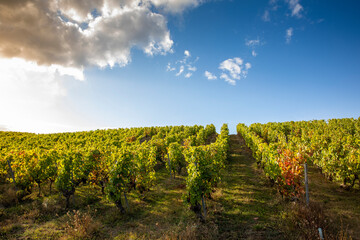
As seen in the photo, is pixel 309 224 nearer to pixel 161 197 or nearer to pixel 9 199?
pixel 161 197

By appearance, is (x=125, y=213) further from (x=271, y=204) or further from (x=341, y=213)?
(x=341, y=213)

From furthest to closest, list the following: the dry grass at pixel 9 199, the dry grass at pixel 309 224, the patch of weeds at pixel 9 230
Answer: the dry grass at pixel 9 199 → the patch of weeds at pixel 9 230 → the dry grass at pixel 309 224

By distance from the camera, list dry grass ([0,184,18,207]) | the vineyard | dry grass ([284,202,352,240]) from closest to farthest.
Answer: dry grass ([284,202,352,240]) → the vineyard → dry grass ([0,184,18,207])

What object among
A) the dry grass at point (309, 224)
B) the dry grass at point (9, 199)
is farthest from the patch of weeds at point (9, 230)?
the dry grass at point (309, 224)

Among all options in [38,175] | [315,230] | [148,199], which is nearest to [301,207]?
[315,230]

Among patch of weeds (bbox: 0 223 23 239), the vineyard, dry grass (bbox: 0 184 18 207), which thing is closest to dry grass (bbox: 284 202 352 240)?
the vineyard

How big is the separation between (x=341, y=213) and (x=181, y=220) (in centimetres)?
900

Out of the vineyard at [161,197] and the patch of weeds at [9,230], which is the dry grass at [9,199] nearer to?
the vineyard at [161,197]

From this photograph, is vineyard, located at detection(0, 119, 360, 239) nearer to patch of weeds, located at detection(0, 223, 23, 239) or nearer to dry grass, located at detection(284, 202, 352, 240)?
patch of weeds, located at detection(0, 223, 23, 239)

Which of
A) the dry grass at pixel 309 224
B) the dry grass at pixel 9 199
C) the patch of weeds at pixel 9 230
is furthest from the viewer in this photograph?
the dry grass at pixel 9 199

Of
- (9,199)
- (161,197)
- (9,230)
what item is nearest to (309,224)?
(161,197)

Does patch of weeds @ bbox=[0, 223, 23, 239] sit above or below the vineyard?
below

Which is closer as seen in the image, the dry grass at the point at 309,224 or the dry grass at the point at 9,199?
the dry grass at the point at 309,224

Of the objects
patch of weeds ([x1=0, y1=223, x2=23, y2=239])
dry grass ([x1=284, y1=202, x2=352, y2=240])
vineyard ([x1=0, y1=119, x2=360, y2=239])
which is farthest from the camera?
patch of weeds ([x1=0, y1=223, x2=23, y2=239])
